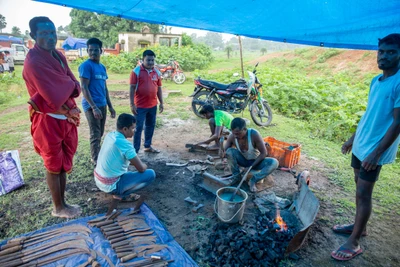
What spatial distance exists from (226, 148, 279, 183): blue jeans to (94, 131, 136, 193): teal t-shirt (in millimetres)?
1616

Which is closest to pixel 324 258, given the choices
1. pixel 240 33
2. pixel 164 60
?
pixel 240 33

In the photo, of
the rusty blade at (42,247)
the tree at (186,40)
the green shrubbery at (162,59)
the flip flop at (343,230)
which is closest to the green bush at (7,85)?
the green shrubbery at (162,59)

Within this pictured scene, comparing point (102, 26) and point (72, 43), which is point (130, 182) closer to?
point (72, 43)

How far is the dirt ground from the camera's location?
2.68m

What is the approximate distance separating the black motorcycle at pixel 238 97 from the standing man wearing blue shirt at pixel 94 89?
4.18 m

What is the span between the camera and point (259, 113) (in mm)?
7387

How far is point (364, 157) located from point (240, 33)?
2923 millimetres

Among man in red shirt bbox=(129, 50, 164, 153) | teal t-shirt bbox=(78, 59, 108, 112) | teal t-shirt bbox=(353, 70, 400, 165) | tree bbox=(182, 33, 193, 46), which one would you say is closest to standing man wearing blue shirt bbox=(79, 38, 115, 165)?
teal t-shirt bbox=(78, 59, 108, 112)

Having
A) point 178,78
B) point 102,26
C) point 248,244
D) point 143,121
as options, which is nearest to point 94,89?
point 143,121

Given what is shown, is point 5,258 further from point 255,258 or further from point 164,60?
point 164,60

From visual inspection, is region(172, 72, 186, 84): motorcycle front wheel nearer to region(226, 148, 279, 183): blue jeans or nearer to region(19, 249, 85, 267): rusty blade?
region(226, 148, 279, 183): blue jeans

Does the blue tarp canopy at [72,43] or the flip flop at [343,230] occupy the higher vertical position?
the blue tarp canopy at [72,43]

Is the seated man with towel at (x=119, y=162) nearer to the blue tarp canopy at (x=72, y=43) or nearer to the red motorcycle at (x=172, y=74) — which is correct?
the red motorcycle at (x=172, y=74)

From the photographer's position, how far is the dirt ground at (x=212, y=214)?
2678 millimetres
